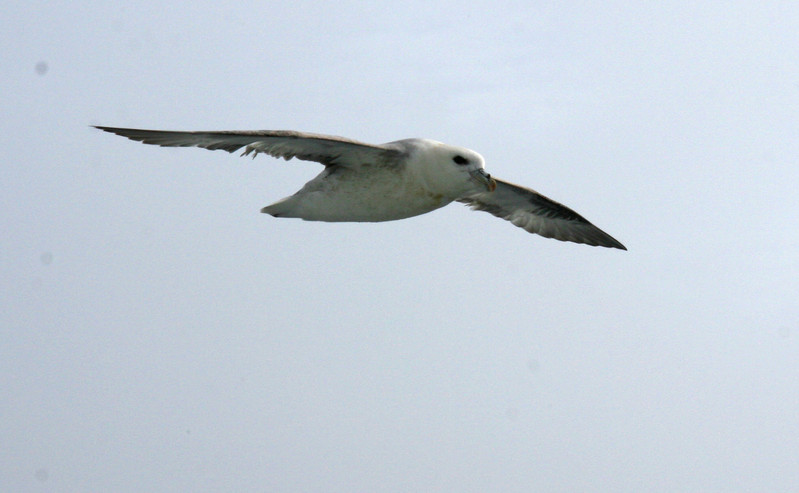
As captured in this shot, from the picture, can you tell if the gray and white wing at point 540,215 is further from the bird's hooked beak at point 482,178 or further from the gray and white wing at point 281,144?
the gray and white wing at point 281,144

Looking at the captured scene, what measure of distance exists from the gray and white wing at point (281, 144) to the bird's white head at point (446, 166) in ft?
1.03

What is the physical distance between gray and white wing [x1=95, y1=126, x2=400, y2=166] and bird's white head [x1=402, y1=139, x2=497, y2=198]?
1.03ft

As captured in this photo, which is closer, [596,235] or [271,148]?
[271,148]

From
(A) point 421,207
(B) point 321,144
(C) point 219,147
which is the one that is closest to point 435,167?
(A) point 421,207

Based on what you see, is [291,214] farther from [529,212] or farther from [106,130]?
[529,212]

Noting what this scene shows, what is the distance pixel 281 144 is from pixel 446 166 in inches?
78.7

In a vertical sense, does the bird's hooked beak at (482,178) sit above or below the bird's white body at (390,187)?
above

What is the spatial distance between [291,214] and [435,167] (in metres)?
1.98

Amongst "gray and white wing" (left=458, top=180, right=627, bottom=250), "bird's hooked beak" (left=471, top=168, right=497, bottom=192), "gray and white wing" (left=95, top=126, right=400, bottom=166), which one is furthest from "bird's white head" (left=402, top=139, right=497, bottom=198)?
"gray and white wing" (left=458, top=180, right=627, bottom=250)

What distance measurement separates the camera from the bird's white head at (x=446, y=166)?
1273cm

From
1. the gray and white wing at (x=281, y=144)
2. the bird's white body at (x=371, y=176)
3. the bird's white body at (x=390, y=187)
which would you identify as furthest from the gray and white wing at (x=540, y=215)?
the gray and white wing at (x=281, y=144)

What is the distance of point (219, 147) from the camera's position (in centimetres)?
1234

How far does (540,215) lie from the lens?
1692 centimetres

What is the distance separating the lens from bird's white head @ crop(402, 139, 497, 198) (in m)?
12.7
